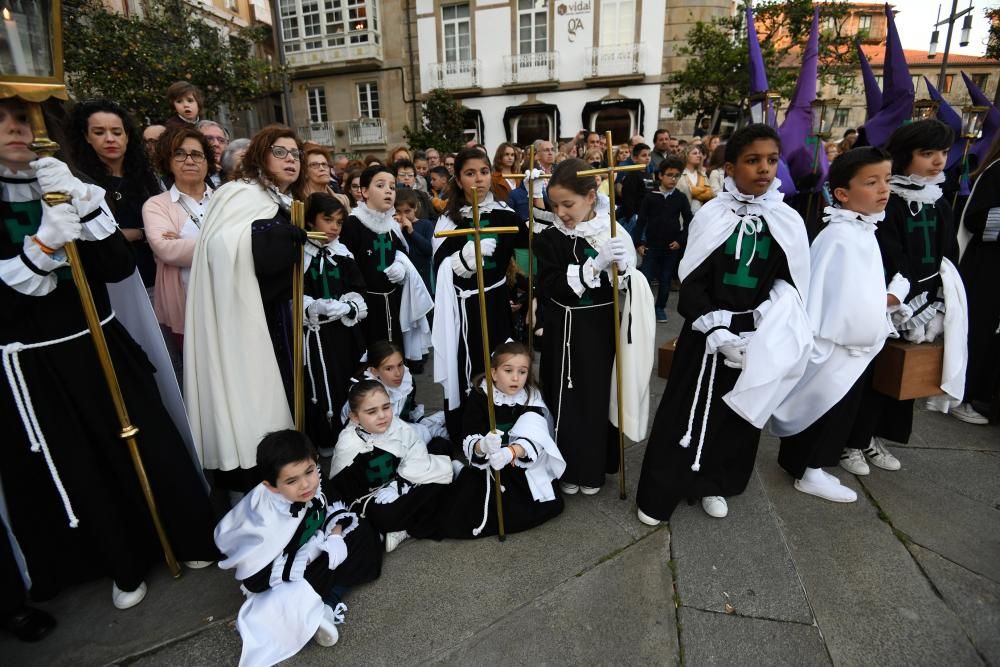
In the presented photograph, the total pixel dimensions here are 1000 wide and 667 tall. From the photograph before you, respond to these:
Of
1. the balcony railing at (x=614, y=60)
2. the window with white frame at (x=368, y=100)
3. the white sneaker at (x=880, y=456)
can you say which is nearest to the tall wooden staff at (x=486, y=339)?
the white sneaker at (x=880, y=456)

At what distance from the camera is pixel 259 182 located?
2.78 meters

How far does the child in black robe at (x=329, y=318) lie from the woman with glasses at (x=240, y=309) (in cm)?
44

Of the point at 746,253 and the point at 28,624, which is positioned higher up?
the point at 746,253

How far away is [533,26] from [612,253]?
20.5m

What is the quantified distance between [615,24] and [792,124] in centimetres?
1775

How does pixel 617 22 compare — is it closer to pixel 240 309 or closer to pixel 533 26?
pixel 533 26

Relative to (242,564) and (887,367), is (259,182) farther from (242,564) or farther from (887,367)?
(887,367)

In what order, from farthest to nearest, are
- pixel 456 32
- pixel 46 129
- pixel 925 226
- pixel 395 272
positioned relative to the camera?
pixel 456 32
pixel 395 272
pixel 925 226
pixel 46 129

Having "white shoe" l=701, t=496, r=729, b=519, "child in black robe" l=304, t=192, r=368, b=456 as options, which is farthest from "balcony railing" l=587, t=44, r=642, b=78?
"white shoe" l=701, t=496, r=729, b=519

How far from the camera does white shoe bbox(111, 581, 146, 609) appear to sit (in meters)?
2.39

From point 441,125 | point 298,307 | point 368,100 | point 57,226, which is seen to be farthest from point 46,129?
point 368,100

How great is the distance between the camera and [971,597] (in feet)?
7.65

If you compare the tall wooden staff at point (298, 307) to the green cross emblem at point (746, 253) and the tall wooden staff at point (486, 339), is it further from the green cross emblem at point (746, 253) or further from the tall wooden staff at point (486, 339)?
the green cross emblem at point (746, 253)

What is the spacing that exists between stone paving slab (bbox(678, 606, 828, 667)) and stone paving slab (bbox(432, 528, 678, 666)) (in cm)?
8
